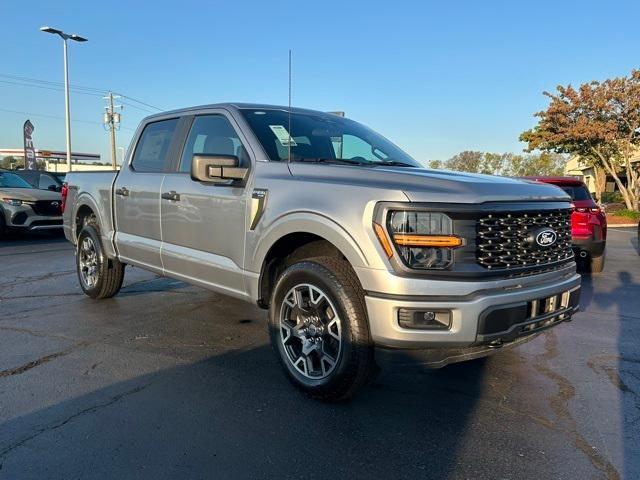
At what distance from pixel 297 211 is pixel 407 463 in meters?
1.64

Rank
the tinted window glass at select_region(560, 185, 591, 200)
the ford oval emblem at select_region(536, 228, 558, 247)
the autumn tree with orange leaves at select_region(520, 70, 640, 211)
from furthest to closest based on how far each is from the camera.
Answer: the autumn tree with orange leaves at select_region(520, 70, 640, 211)
the tinted window glass at select_region(560, 185, 591, 200)
the ford oval emblem at select_region(536, 228, 558, 247)

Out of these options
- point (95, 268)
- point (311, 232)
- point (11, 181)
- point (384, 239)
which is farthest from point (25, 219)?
point (384, 239)

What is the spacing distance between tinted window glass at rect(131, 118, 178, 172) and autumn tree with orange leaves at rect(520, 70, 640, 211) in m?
24.6

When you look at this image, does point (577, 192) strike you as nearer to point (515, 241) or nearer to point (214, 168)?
point (515, 241)

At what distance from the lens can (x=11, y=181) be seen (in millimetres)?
13156

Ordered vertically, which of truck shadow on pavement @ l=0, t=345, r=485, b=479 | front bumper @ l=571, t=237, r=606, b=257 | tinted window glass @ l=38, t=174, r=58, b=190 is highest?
tinted window glass @ l=38, t=174, r=58, b=190

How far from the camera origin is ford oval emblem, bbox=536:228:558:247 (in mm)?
3270

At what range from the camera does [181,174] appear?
4617 mm

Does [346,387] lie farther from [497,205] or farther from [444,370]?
[497,205]

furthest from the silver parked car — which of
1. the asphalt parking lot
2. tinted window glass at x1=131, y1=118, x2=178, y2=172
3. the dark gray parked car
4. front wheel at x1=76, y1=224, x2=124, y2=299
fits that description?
tinted window glass at x1=131, y1=118, x2=178, y2=172

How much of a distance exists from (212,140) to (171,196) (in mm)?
606

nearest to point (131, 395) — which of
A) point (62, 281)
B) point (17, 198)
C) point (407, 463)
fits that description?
point (407, 463)

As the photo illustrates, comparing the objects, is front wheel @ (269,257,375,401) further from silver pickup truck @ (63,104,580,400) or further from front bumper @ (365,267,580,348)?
front bumper @ (365,267,580,348)

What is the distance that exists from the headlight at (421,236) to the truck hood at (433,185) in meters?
0.11
